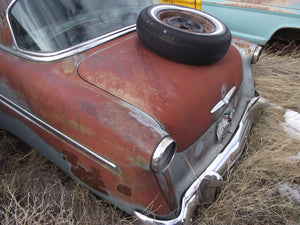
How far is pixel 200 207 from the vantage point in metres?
1.83

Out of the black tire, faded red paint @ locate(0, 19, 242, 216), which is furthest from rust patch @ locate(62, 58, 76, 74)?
the black tire

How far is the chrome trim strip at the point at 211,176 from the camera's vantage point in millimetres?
1508

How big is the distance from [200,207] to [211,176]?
303 mm

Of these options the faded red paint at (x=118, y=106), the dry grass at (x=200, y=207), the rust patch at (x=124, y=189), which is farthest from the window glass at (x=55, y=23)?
the rust patch at (x=124, y=189)

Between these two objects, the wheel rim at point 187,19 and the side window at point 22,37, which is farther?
the wheel rim at point 187,19

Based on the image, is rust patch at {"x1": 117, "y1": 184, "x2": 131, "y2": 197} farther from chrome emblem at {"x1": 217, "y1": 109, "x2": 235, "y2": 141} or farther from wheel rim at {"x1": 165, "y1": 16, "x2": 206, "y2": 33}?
wheel rim at {"x1": 165, "y1": 16, "x2": 206, "y2": 33}

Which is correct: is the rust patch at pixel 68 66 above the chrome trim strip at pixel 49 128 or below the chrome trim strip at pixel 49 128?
above

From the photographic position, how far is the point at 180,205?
1561 mm

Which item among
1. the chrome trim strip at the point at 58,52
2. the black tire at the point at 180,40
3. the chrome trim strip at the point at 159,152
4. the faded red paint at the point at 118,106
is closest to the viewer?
the chrome trim strip at the point at 159,152

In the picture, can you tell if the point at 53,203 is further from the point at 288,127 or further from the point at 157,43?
the point at 288,127

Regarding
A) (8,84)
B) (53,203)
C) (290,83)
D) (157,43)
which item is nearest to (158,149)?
(157,43)

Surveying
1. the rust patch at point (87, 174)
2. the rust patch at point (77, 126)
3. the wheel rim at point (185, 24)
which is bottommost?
the rust patch at point (87, 174)

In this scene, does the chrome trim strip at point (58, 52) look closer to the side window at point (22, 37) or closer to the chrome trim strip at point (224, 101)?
the side window at point (22, 37)

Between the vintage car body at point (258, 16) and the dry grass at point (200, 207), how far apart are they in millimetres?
1246
